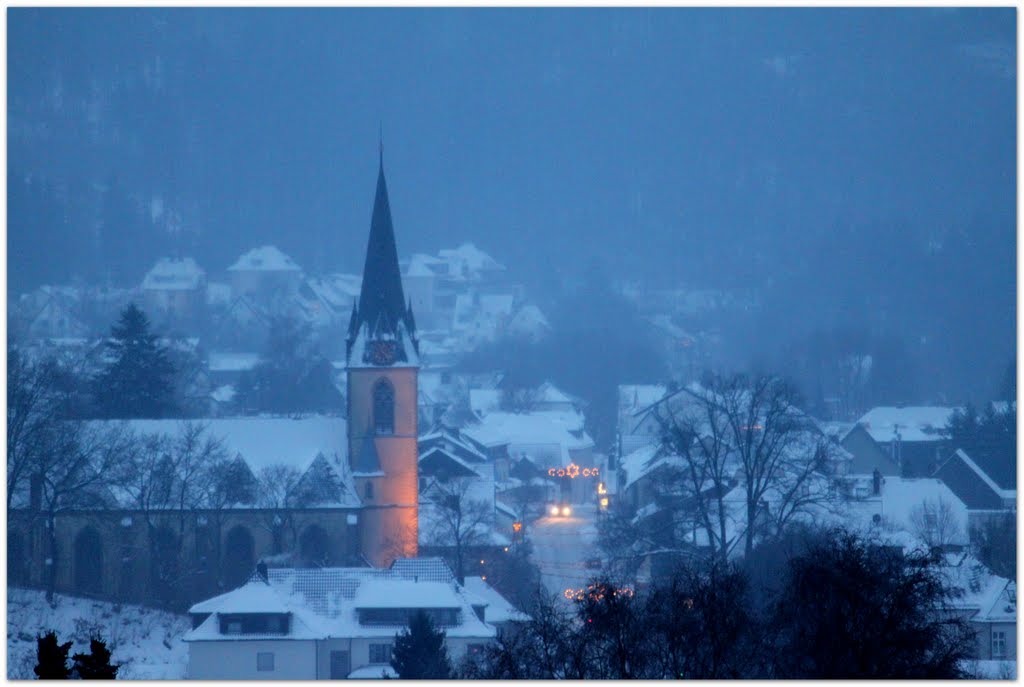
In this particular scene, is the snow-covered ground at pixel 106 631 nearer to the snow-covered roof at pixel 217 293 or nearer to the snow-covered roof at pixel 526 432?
the snow-covered roof at pixel 526 432

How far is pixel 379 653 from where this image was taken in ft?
70.3

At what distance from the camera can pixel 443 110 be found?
70.0m

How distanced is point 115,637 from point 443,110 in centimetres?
4836

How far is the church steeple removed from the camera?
30812 millimetres

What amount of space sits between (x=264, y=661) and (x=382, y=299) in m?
11.2

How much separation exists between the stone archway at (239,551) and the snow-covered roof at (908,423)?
52.7ft

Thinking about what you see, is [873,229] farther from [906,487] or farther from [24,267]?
[906,487]

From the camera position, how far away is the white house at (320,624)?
21.1m

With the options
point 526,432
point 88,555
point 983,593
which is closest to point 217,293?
point 526,432

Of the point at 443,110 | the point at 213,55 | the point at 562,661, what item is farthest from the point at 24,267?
the point at 562,661

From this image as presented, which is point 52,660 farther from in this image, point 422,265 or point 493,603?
point 422,265

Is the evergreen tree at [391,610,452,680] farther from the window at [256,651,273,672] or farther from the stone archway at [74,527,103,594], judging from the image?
the stone archway at [74,527,103,594]

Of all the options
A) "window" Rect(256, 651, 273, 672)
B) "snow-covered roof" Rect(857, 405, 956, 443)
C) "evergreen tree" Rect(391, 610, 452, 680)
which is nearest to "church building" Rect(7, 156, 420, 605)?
"window" Rect(256, 651, 273, 672)

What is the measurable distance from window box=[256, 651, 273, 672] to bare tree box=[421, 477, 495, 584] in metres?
6.72
